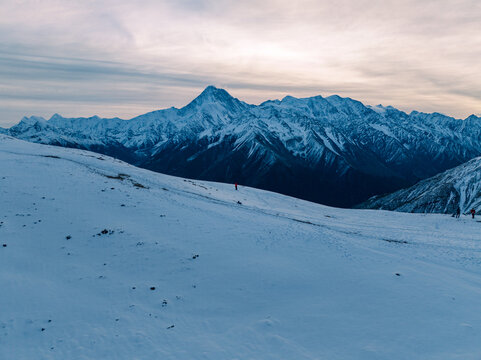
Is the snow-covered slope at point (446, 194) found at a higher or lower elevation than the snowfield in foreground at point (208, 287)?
higher

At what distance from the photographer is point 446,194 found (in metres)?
149

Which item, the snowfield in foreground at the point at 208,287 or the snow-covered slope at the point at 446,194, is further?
the snow-covered slope at the point at 446,194

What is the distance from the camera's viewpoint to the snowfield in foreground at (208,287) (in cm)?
1323

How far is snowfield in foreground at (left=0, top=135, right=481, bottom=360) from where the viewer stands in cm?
1323

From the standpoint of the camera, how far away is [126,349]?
1266 centimetres

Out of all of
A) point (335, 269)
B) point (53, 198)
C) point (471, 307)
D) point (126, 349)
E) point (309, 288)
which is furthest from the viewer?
point (53, 198)

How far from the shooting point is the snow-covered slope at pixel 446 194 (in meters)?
141

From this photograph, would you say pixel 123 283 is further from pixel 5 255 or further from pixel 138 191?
pixel 138 191

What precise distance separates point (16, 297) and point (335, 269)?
754 inches

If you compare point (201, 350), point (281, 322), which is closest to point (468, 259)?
point (281, 322)

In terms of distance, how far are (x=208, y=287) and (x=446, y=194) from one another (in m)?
169

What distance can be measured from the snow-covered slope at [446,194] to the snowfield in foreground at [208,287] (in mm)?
133761

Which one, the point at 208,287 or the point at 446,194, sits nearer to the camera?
the point at 208,287

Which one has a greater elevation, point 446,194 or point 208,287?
point 446,194
